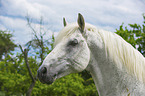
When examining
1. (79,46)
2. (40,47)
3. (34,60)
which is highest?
(79,46)

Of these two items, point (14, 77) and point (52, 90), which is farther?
point (14, 77)

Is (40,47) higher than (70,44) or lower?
lower

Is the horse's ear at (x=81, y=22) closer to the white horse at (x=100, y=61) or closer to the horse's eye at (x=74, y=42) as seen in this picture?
the white horse at (x=100, y=61)

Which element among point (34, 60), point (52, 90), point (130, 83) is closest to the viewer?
point (130, 83)

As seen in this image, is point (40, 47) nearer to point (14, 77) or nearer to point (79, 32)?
point (14, 77)

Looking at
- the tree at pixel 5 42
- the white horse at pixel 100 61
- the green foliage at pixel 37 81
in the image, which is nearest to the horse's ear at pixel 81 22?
the white horse at pixel 100 61

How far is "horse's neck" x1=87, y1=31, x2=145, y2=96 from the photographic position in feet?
5.03

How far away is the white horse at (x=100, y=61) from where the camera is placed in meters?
1.54

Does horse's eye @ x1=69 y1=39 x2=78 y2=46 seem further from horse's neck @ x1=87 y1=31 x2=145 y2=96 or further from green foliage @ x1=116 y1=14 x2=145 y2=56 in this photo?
green foliage @ x1=116 y1=14 x2=145 y2=56

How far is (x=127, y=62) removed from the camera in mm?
1590

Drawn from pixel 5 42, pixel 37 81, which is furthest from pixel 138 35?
pixel 5 42

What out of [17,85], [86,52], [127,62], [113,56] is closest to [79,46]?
[86,52]

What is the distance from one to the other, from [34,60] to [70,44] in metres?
11.4

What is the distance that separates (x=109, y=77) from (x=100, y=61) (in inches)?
7.5
